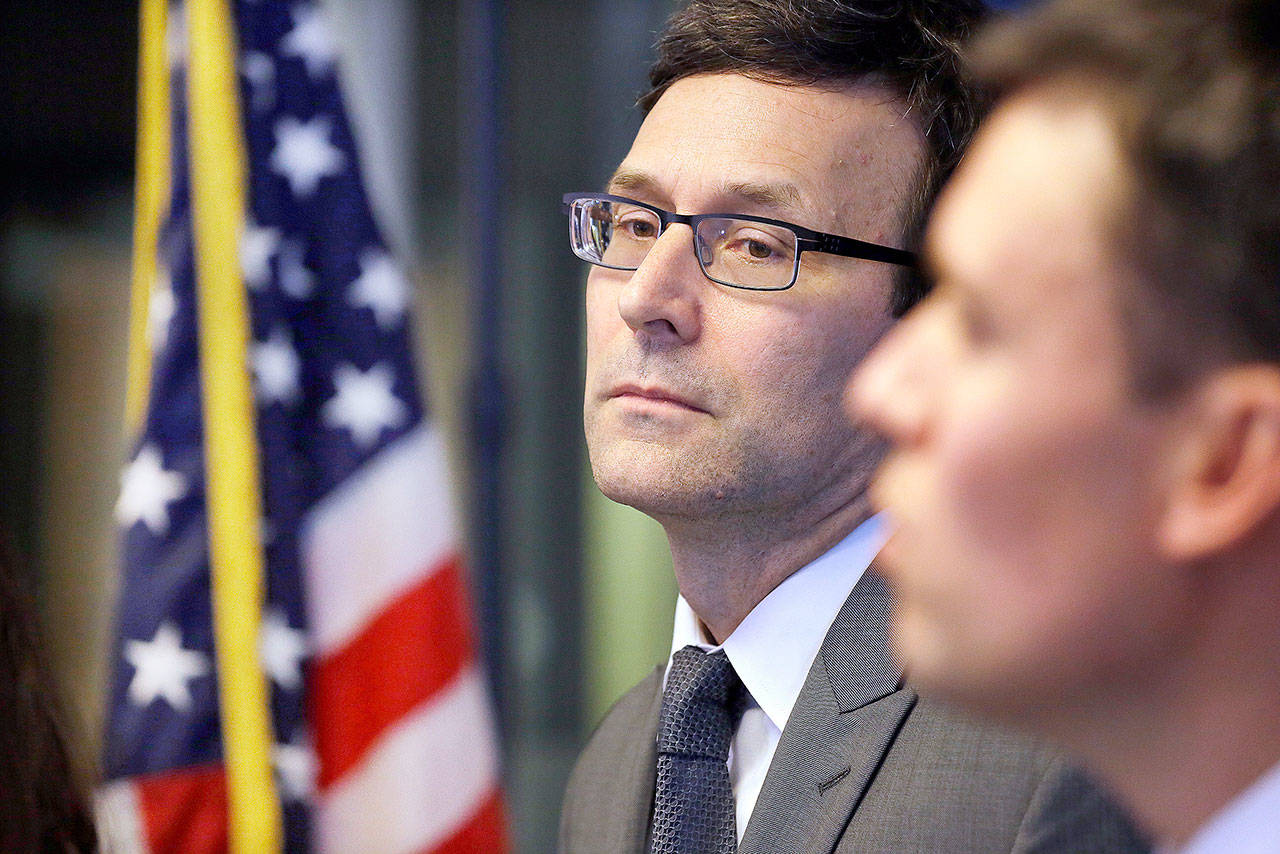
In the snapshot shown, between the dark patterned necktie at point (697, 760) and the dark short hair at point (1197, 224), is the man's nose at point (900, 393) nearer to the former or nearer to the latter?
the dark short hair at point (1197, 224)

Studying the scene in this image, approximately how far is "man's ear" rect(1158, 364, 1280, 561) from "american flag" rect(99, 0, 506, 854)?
2.17 meters

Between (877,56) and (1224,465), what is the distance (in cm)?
134

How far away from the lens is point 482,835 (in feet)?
8.87

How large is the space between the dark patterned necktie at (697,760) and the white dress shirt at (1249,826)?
1017 millimetres

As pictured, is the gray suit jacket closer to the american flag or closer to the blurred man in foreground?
the blurred man in foreground

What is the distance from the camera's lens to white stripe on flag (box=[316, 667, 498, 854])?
2.60m

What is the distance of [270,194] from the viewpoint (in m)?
2.71

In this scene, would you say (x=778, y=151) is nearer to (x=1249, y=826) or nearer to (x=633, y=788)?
(x=633, y=788)

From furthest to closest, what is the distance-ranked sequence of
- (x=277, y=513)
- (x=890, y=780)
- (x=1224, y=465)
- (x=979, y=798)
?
(x=277, y=513)
(x=890, y=780)
(x=979, y=798)
(x=1224, y=465)

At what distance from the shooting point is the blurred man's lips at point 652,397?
5.73 ft

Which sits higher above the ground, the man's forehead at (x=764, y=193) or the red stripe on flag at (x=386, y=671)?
the man's forehead at (x=764, y=193)

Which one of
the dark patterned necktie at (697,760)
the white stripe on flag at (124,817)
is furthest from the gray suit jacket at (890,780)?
the white stripe on flag at (124,817)

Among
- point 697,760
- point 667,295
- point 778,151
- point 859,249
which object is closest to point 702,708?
point 697,760

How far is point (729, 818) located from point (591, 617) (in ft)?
12.2
